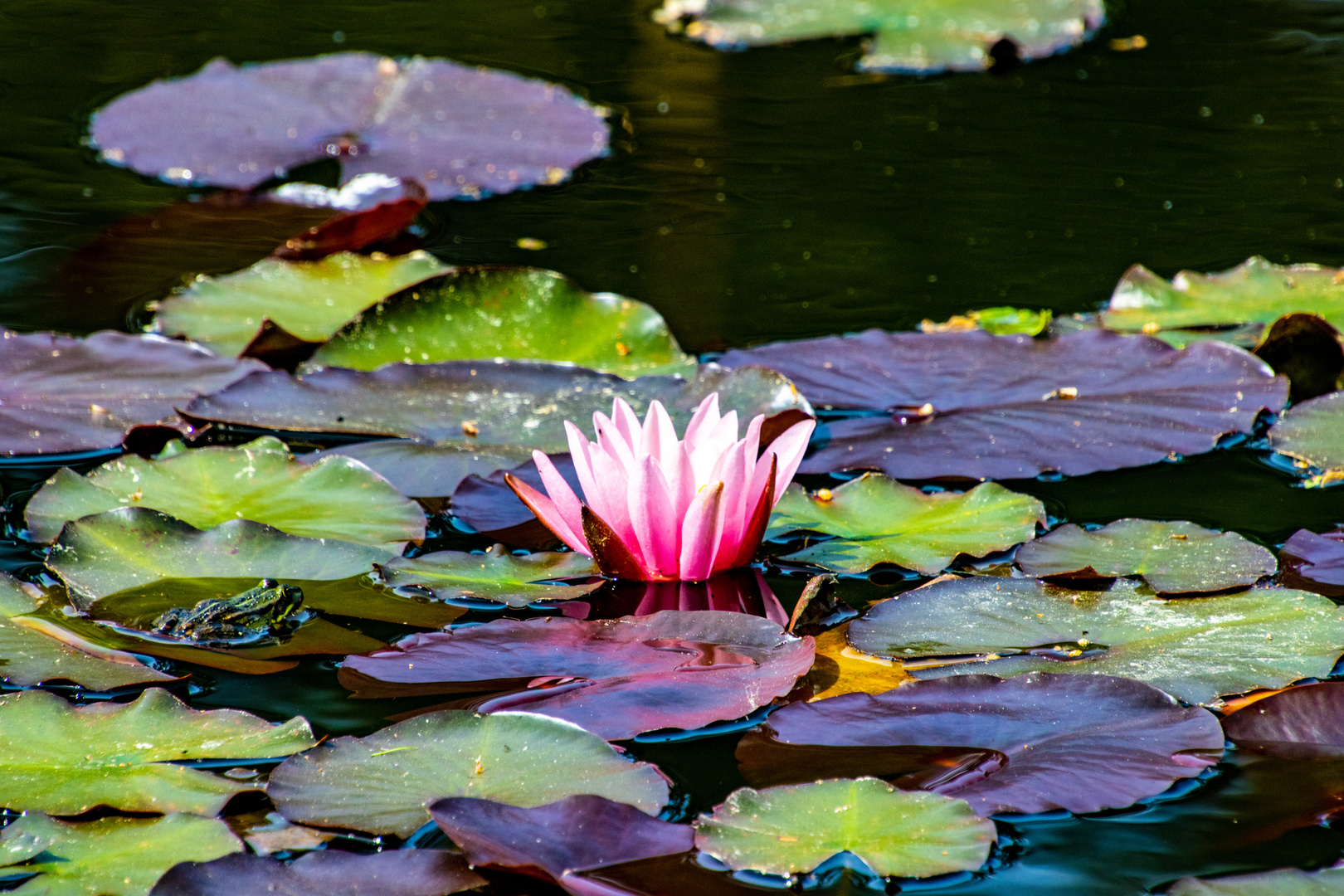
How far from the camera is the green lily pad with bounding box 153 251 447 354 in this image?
2229 millimetres

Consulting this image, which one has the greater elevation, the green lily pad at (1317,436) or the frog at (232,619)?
the green lily pad at (1317,436)

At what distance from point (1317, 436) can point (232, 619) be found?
1480mm

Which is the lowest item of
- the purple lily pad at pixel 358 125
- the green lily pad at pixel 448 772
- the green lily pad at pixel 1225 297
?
the green lily pad at pixel 448 772

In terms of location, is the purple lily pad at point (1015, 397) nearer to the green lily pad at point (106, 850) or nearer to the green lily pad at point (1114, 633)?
the green lily pad at point (1114, 633)

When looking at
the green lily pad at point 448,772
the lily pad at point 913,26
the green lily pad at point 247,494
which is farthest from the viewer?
the lily pad at point 913,26

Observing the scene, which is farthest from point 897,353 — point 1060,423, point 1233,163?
point 1233,163

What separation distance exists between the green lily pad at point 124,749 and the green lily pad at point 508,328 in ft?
3.17

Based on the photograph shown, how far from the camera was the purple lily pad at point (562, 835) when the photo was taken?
3.21ft

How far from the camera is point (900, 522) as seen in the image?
165 cm

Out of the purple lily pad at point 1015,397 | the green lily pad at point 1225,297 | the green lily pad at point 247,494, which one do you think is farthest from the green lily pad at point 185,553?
the green lily pad at point 1225,297

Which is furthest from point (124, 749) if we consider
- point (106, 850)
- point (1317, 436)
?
point (1317, 436)

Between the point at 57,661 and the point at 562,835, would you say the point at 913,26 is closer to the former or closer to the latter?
the point at 57,661

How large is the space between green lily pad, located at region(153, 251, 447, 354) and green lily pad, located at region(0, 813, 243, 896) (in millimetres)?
1193

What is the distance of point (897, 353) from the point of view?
6.97 ft
